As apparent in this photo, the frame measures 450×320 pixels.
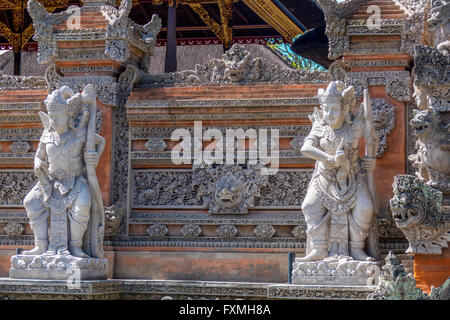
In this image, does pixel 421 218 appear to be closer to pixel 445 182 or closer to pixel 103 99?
pixel 445 182

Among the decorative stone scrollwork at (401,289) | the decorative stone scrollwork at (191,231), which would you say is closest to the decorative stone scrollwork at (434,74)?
the decorative stone scrollwork at (401,289)

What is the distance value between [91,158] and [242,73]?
257 cm

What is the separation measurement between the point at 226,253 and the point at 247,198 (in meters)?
0.79

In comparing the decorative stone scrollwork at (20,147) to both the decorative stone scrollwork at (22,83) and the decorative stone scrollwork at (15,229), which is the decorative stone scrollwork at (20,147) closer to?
the decorative stone scrollwork at (22,83)

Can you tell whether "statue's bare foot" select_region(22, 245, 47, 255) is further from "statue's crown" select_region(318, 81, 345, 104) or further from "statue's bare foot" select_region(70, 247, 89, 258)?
"statue's crown" select_region(318, 81, 345, 104)

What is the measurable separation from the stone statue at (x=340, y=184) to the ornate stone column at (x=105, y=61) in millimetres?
3160

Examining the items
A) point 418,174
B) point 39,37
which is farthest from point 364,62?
point 39,37

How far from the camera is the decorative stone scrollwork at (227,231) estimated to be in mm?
12810

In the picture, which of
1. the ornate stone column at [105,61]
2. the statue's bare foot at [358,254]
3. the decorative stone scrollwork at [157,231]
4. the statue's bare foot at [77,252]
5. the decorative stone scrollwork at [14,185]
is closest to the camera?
the statue's bare foot at [358,254]

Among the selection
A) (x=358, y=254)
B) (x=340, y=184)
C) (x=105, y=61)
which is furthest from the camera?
(x=105, y=61)

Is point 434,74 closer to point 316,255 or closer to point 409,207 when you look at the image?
point 409,207

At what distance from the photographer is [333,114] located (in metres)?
11.2

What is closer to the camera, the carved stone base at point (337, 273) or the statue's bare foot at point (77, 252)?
Result: the carved stone base at point (337, 273)

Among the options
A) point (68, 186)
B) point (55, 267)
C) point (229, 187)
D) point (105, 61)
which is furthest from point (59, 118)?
point (229, 187)
